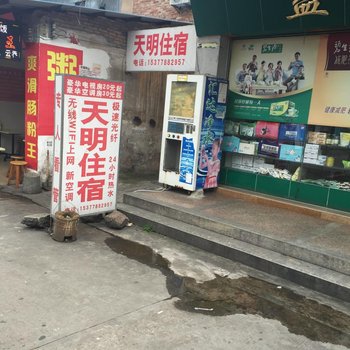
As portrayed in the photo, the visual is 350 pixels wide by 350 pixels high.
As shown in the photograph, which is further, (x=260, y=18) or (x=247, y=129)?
(x=247, y=129)

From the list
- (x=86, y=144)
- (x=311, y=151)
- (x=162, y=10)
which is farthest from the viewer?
(x=162, y=10)

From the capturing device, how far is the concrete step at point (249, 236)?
16.6 ft

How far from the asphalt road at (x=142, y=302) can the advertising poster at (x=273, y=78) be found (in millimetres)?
3194

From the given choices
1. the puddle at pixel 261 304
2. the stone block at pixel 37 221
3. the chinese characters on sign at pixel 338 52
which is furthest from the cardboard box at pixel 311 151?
the stone block at pixel 37 221

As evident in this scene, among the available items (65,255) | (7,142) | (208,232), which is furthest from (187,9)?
(65,255)

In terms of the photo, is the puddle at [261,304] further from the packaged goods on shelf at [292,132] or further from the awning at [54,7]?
the awning at [54,7]

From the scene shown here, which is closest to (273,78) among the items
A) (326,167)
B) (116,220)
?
(326,167)

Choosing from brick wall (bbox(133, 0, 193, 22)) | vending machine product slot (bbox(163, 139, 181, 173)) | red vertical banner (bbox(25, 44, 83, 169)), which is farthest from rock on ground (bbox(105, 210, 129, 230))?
brick wall (bbox(133, 0, 193, 22))

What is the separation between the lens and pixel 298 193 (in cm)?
724

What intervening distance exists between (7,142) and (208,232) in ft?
28.4

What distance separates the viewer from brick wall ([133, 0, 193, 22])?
1272 centimetres

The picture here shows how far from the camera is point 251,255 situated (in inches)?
215

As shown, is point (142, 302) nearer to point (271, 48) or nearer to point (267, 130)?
point (267, 130)

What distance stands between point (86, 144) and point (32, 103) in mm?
3092
